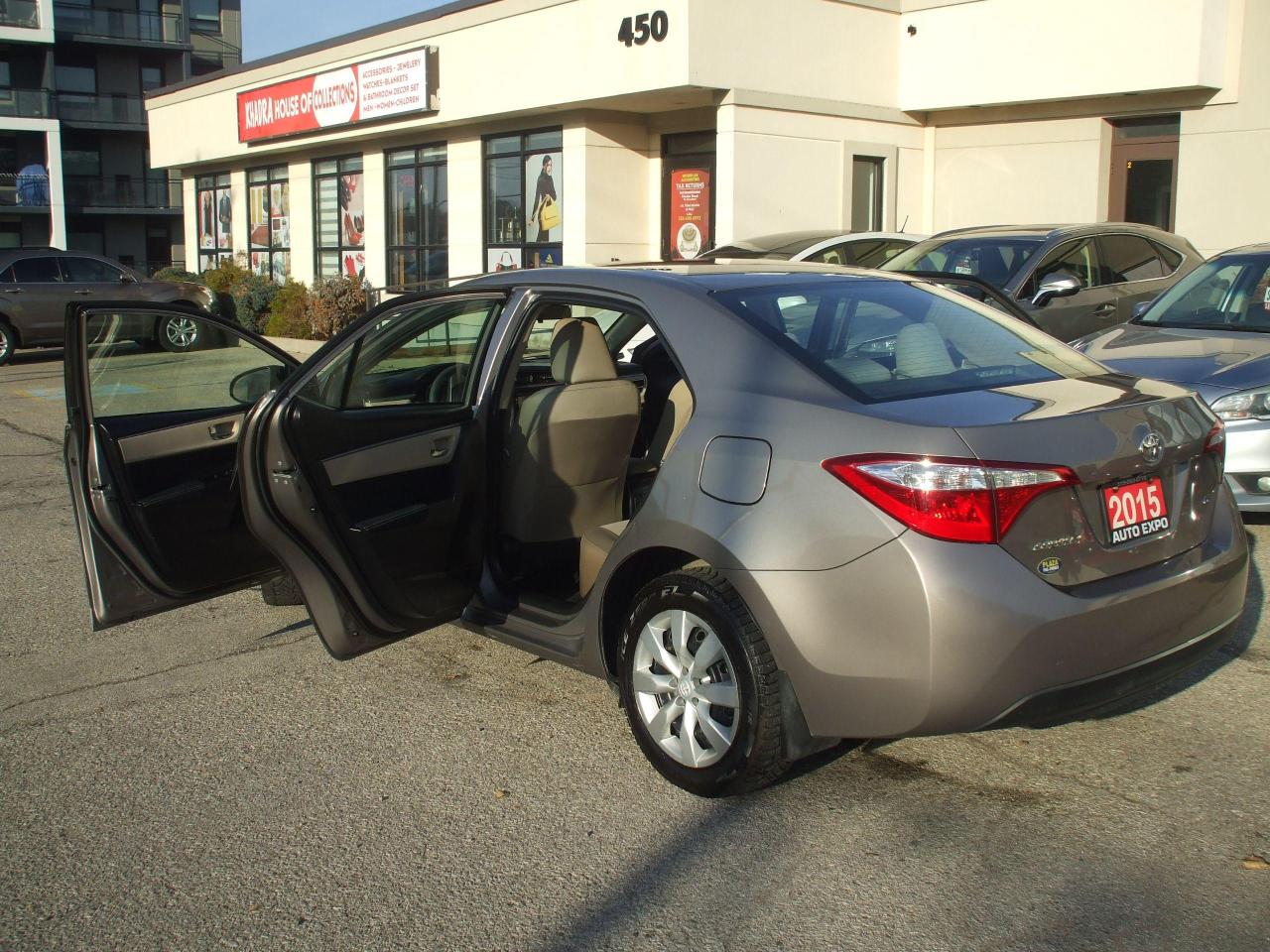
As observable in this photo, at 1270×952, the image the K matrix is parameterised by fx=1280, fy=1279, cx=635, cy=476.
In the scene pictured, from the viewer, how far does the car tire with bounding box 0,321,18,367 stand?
62.1ft

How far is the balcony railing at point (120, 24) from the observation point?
49.8 meters

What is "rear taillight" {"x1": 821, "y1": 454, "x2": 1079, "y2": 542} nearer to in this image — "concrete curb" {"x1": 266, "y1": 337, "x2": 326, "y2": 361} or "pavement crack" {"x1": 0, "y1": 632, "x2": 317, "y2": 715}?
"pavement crack" {"x1": 0, "y1": 632, "x2": 317, "y2": 715}

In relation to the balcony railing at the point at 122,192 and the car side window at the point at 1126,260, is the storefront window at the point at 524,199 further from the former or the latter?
the balcony railing at the point at 122,192

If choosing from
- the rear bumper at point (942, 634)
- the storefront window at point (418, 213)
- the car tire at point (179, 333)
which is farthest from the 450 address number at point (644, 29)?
the rear bumper at point (942, 634)

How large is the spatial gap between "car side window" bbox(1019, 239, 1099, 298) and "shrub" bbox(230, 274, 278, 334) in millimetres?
16056

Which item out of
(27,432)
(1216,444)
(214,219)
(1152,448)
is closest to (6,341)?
(27,432)

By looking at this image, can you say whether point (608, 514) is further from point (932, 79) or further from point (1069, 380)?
point (932, 79)

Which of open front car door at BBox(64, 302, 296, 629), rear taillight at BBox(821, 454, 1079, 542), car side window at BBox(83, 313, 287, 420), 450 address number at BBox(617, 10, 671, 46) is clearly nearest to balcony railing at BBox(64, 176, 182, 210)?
450 address number at BBox(617, 10, 671, 46)

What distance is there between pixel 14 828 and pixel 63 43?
53.4 m

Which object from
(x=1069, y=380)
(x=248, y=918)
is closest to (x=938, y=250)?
(x=1069, y=380)

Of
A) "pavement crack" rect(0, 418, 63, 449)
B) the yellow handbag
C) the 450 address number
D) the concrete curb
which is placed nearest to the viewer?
"pavement crack" rect(0, 418, 63, 449)

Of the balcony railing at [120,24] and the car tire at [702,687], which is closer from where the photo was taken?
the car tire at [702,687]

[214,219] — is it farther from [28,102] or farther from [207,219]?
[28,102]

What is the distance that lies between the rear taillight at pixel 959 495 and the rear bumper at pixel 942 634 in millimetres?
49
